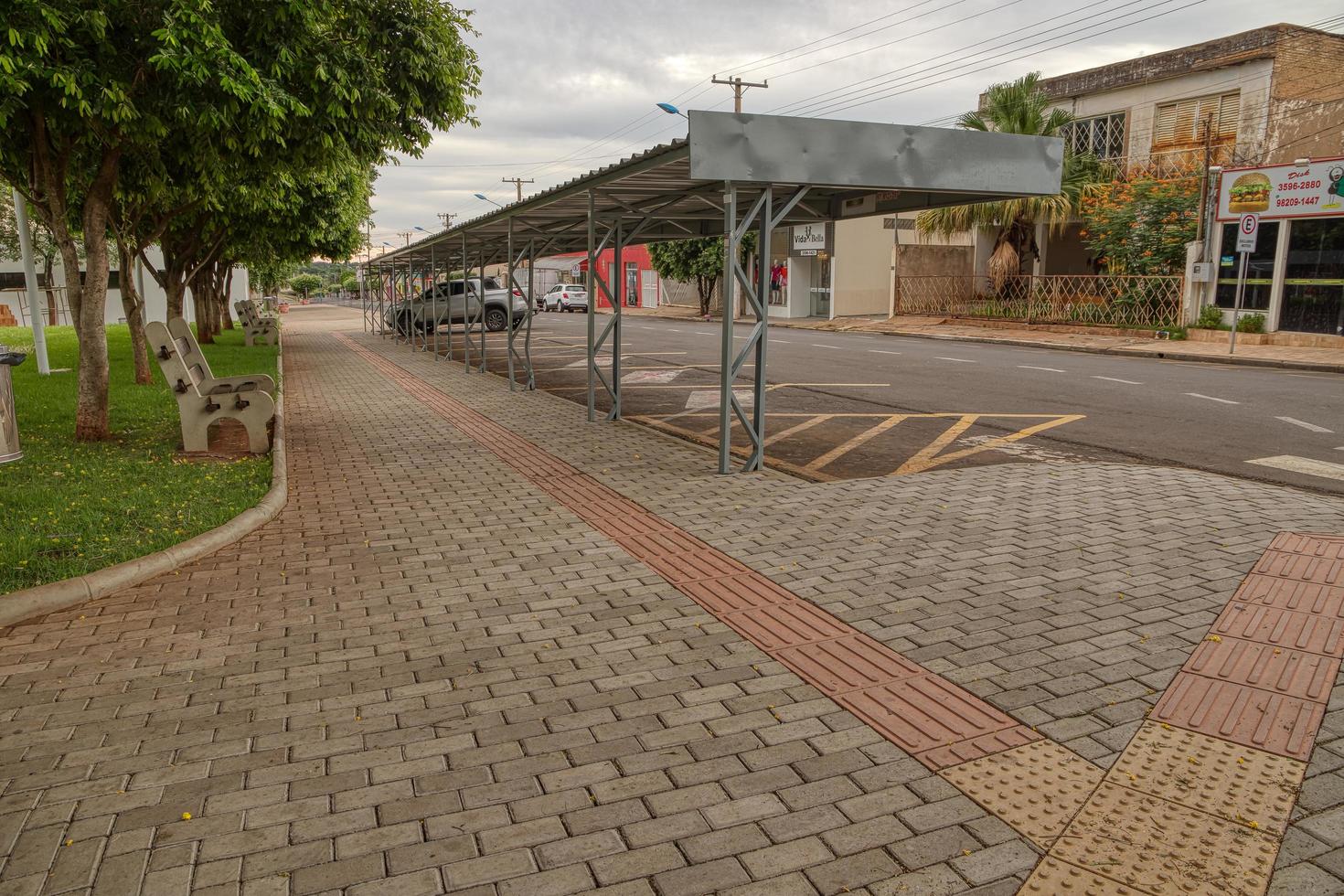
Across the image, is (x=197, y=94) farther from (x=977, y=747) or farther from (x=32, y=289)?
(x=32, y=289)

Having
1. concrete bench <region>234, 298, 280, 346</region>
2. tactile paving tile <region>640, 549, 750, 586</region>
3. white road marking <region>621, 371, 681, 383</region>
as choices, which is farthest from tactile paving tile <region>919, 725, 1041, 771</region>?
concrete bench <region>234, 298, 280, 346</region>

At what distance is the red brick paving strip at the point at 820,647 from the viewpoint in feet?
12.1

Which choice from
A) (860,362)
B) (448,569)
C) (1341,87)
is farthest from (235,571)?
(1341,87)

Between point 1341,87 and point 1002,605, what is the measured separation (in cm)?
2993

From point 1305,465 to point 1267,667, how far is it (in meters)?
5.60

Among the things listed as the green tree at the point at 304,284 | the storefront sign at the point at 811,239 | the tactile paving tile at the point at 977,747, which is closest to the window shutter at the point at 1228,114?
the storefront sign at the point at 811,239

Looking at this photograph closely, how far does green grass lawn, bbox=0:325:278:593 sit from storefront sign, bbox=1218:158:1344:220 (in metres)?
23.1

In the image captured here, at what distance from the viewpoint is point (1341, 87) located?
27.1 m

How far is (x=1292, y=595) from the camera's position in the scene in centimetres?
519

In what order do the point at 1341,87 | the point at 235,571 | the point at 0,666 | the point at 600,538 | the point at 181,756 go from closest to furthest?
the point at 181,756
the point at 0,666
the point at 235,571
the point at 600,538
the point at 1341,87

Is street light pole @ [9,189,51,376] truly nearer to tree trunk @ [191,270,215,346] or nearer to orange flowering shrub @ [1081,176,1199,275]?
tree trunk @ [191,270,215,346]

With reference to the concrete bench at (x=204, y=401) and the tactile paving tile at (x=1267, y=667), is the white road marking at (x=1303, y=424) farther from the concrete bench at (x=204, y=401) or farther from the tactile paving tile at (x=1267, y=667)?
the concrete bench at (x=204, y=401)

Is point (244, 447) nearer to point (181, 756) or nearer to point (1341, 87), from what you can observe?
point (181, 756)

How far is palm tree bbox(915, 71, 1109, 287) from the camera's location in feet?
94.5
